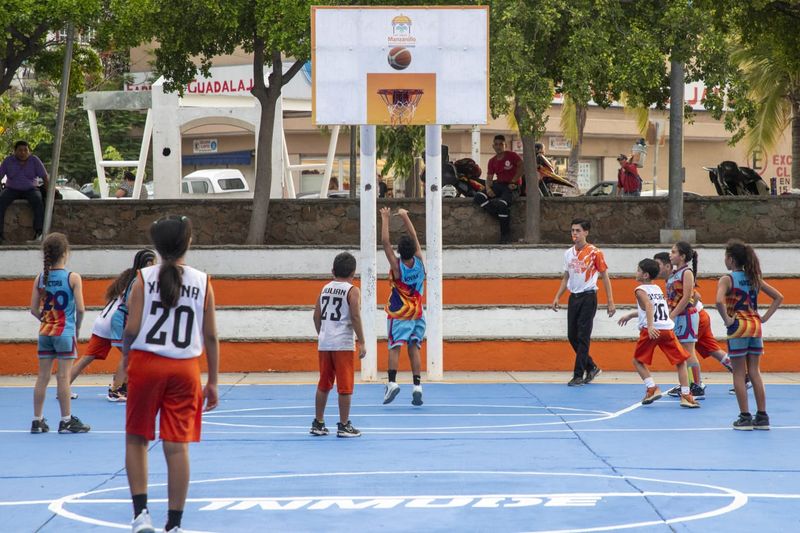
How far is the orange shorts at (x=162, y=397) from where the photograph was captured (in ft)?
22.9

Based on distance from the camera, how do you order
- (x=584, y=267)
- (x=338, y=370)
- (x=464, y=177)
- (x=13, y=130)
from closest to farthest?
1. (x=338, y=370)
2. (x=584, y=267)
3. (x=464, y=177)
4. (x=13, y=130)

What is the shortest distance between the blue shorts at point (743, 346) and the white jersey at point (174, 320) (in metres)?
6.05

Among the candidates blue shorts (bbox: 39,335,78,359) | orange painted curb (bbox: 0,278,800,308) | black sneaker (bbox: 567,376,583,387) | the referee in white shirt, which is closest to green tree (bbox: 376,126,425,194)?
orange painted curb (bbox: 0,278,800,308)

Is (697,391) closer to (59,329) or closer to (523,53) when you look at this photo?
(59,329)

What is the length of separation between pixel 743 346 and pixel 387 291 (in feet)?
29.7

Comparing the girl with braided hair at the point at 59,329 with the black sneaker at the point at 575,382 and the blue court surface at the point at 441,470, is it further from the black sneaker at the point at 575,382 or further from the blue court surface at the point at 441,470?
the black sneaker at the point at 575,382

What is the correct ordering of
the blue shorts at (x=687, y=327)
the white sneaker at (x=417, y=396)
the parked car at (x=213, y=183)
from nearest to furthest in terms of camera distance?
1. the white sneaker at (x=417, y=396)
2. the blue shorts at (x=687, y=327)
3. the parked car at (x=213, y=183)

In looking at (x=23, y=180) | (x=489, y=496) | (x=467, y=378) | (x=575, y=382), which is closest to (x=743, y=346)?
(x=489, y=496)

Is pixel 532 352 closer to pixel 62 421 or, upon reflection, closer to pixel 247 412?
pixel 247 412

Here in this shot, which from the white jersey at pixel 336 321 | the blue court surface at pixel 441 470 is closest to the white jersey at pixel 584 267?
the blue court surface at pixel 441 470

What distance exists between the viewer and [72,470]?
9609mm

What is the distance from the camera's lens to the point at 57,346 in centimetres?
1173

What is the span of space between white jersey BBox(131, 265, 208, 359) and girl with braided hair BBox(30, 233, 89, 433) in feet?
15.7

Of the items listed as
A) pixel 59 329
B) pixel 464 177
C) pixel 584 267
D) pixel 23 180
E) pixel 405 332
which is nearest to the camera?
pixel 59 329
